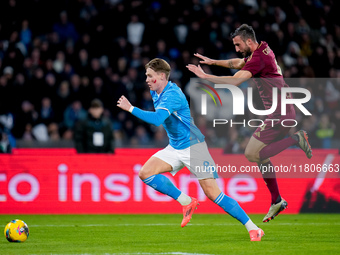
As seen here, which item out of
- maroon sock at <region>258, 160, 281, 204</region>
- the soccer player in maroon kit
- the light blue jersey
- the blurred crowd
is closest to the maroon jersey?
the soccer player in maroon kit

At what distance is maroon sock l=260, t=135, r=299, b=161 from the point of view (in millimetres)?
8625

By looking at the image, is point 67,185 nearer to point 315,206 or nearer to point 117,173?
point 117,173

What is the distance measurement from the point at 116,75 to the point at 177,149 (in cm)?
733

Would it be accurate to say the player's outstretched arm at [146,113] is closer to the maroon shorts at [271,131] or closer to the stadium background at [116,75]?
the maroon shorts at [271,131]

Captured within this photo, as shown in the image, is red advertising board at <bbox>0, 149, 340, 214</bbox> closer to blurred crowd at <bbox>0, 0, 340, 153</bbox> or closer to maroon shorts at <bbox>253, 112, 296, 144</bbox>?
blurred crowd at <bbox>0, 0, 340, 153</bbox>

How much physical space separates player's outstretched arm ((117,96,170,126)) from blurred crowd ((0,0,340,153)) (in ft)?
17.1

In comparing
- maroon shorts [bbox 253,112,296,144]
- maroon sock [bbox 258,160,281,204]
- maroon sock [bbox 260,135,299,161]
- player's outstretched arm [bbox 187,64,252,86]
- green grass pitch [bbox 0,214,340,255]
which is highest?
player's outstretched arm [bbox 187,64,252,86]

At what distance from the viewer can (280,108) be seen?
8211 mm

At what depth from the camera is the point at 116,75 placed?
15.0 m

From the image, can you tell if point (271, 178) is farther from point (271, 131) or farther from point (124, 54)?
point (124, 54)

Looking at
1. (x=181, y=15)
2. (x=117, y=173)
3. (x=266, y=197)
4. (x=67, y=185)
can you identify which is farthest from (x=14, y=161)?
(x=181, y=15)
